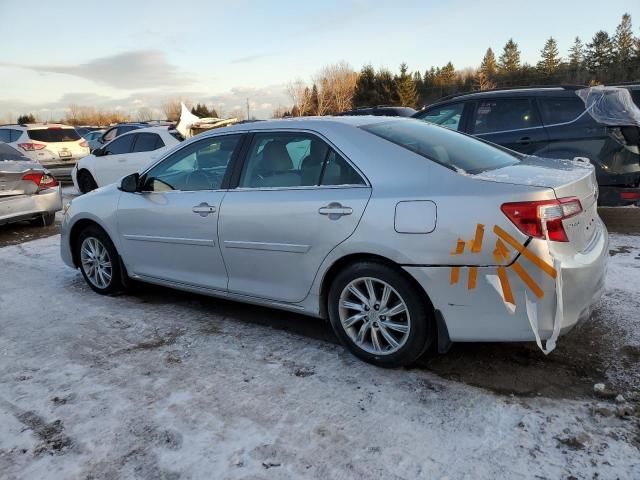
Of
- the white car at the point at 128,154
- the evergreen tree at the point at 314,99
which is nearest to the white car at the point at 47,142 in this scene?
the white car at the point at 128,154

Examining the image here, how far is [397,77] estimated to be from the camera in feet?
190

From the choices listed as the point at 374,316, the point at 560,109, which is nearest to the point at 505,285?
the point at 374,316

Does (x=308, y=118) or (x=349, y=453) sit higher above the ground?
(x=308, y=118)

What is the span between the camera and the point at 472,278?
9.70 feet

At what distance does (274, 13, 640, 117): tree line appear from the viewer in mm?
57750

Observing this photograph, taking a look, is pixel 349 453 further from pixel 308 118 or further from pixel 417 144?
pixel 308 118

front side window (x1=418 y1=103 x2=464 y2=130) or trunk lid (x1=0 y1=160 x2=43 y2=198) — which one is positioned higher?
front side window (x1=418 y1=103 x2=464 y2=130)

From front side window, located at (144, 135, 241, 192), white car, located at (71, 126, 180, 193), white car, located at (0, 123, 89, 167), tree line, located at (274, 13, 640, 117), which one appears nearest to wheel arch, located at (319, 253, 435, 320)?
front side window, located at (144, 135, 241, 192)

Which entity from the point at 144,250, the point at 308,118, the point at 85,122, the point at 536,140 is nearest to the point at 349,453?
the point at 308,118

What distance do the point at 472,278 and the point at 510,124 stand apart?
4539mm

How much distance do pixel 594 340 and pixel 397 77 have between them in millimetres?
57467

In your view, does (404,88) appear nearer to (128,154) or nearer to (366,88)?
(366,88)

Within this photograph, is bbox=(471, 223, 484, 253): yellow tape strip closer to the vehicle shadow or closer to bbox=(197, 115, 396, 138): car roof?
the vehicle shadow

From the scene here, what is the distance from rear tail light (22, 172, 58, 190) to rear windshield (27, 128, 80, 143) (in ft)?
26.6
